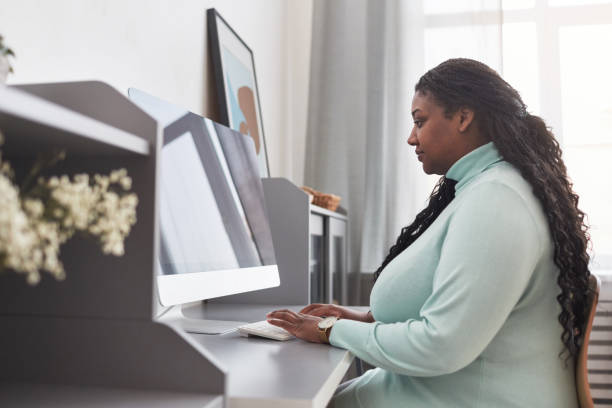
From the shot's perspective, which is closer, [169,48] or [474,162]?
[474,162]

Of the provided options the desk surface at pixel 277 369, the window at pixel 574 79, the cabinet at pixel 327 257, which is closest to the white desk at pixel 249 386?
the desk surface at pixel 277 369

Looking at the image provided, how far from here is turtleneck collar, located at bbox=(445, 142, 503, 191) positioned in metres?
1.11

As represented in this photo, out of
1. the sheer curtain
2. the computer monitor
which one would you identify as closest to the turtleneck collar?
the computer monitor

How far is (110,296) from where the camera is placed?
0.61 metres

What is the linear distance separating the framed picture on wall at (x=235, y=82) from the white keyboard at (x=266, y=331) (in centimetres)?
97

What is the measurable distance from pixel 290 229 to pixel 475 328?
40.0 inches

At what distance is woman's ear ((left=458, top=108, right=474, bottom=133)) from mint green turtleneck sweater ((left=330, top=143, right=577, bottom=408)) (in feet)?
0.32

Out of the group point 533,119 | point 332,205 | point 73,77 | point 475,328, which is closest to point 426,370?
point 475,328

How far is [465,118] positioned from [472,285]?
422mm

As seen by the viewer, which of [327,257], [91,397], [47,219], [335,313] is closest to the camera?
[47,219]

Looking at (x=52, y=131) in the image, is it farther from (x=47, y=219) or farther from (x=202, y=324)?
(x=202, y=324)

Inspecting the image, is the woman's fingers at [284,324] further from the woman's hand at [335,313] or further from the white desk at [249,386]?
the woman's hand at [335,313]

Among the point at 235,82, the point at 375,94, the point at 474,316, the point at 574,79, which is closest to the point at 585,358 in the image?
the point at 474,316

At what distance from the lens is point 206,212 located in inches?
47.1
